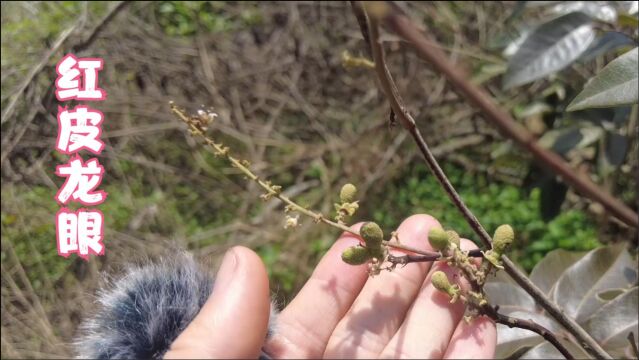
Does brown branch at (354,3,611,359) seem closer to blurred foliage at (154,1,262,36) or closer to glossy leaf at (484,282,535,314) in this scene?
glossy leaf at (484,282,535,314)

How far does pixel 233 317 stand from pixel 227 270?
8cm

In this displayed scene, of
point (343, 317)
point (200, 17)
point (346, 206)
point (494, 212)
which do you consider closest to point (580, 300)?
point (343, 317)

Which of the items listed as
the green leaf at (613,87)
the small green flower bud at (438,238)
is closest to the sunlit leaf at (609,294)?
the green leaf at (613,87)

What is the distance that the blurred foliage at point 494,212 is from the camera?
2646 millimetres

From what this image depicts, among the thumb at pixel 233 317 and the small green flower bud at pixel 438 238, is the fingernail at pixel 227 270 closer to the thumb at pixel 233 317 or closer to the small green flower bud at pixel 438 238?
the thumb at pixel 233 317

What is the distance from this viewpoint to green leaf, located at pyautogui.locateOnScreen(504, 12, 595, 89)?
3.92 ft

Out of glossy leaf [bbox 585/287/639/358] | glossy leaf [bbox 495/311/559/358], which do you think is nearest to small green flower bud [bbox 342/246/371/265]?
glossy leaf [bbox 495/311/559/358]

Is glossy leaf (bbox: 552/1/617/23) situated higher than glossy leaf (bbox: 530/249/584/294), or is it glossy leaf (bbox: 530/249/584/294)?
glossy leaf (bbox: 552/1/617/23)

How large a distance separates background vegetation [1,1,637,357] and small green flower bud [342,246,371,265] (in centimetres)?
180

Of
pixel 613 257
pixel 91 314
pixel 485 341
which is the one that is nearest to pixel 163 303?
pixel 91 314

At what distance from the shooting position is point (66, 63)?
8.14 ft

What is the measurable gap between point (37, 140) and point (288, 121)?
1.38 meters

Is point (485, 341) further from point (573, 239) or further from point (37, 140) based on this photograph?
point (37, 140)

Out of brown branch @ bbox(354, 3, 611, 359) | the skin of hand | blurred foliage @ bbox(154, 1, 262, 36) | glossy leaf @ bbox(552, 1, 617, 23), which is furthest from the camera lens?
blurred foliage @ bbox(154, 1, 262, 36)
